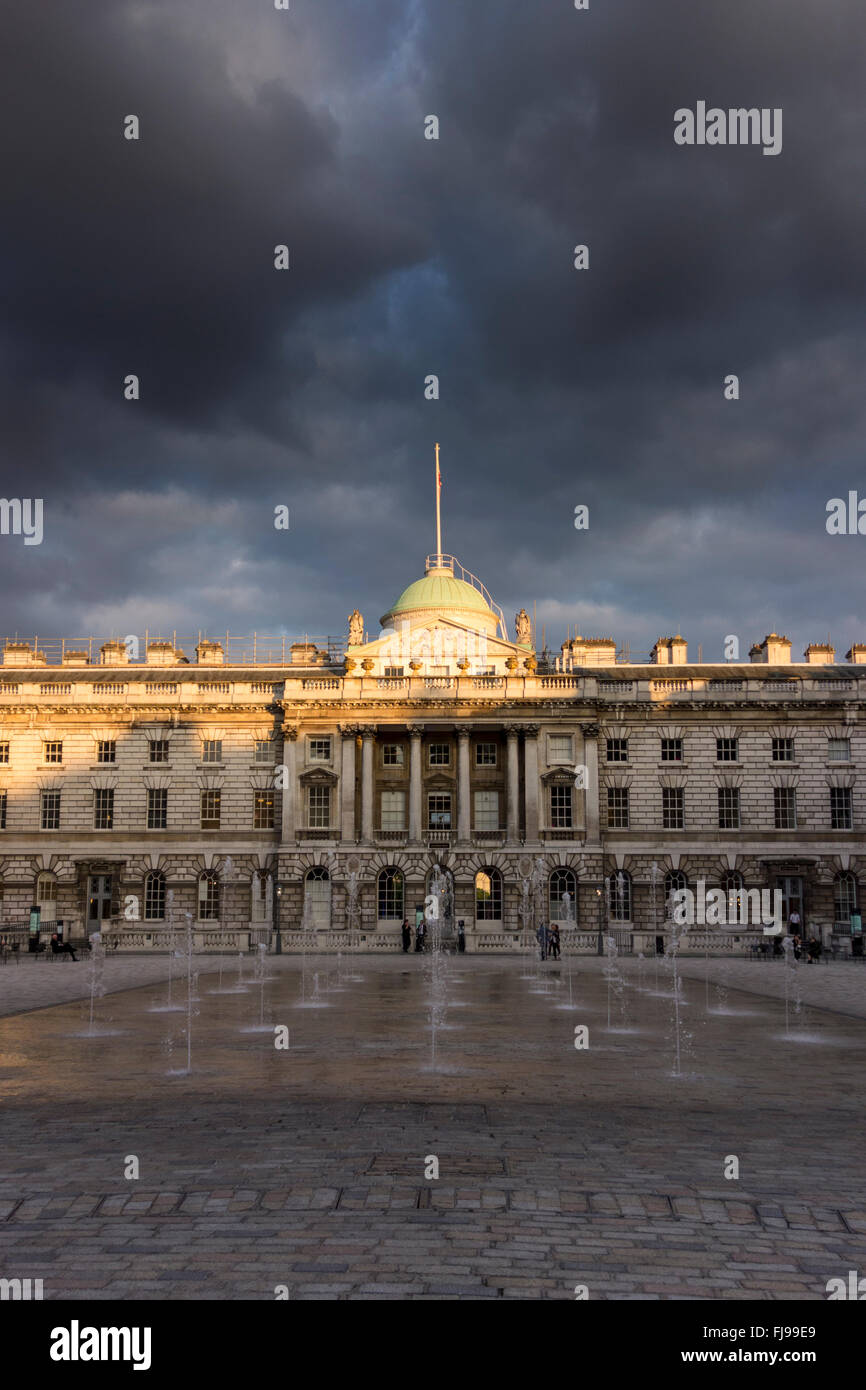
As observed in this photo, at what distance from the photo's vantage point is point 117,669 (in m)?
64.4

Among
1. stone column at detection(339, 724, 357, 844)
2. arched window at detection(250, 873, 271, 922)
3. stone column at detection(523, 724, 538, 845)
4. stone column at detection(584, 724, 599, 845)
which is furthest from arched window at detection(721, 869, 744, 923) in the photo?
arched window at detection(250, 873, 271, 922)

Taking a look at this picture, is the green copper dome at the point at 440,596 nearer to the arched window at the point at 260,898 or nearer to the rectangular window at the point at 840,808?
the arched window at the point at 260,898

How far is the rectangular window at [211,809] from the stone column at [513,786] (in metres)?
15.7

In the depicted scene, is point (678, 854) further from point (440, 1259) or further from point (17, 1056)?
point (440, 1259)

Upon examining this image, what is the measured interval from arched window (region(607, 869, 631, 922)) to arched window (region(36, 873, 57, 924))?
97.2 feet

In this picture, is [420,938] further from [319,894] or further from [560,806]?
[560,806]

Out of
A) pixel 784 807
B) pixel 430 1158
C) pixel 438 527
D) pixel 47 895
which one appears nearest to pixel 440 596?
pixel 438 527

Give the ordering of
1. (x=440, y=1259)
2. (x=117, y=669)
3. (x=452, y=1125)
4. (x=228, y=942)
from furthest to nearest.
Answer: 1. (x=117, y=669)
2. (x=228, y=942)
3. (x=452, y=1125)
4. (x=440, y=1259)

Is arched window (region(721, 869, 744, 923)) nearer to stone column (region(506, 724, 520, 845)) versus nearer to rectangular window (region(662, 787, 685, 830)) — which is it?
rectangular window (region(662, 787, 685, 830))

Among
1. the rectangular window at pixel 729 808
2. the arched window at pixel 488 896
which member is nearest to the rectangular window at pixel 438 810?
the arched window at pixel 488 896

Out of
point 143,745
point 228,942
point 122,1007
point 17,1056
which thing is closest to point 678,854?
point 228,942

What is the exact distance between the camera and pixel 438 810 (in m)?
59.6

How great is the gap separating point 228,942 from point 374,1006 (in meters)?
27.3
